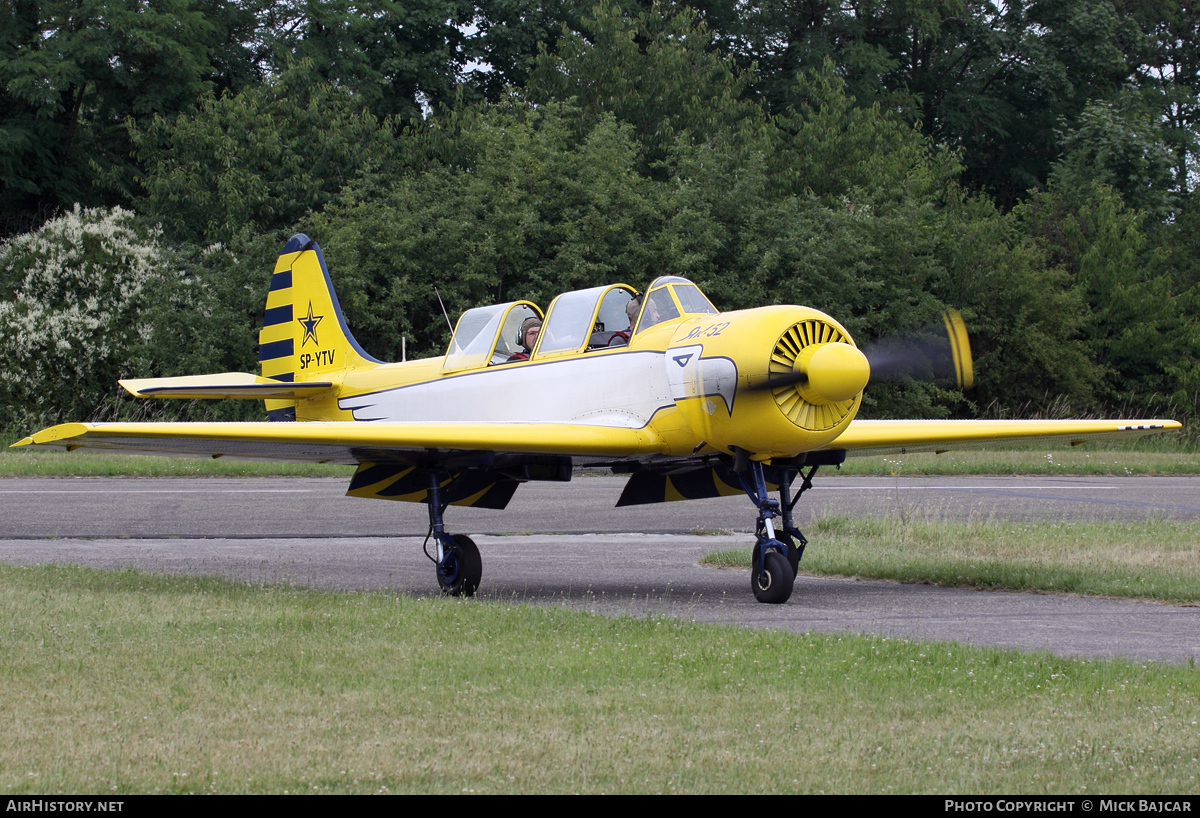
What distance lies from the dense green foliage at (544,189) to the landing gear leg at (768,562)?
17.9 m

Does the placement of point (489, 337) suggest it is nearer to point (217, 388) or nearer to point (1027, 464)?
point (217, 388)

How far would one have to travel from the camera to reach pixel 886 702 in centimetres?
533

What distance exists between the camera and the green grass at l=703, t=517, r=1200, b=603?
391 inches

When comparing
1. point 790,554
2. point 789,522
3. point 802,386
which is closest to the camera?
point 802,386

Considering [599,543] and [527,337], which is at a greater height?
[527,337]

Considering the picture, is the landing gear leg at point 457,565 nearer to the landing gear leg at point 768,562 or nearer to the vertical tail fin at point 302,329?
the landing gear leg at point 768,562

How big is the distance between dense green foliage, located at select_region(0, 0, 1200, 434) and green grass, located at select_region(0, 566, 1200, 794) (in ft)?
67.3

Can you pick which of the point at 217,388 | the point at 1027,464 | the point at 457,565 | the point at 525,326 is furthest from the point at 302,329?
the point at 1027,464

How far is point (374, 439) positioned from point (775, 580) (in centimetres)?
320

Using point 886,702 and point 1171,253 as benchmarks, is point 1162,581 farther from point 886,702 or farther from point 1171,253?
point 1171,253

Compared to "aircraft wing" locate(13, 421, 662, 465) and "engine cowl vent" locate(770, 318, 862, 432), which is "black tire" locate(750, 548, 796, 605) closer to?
Result: "engine cowl vent" locate(770, 318, 862, 432)

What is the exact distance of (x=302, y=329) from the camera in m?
14.4

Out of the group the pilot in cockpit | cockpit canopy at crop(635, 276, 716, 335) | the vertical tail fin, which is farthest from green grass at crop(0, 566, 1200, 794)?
the vertical tail fin

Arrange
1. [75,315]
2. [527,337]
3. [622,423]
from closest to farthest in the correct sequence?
[622,423] < [527,337] < [75,315]
